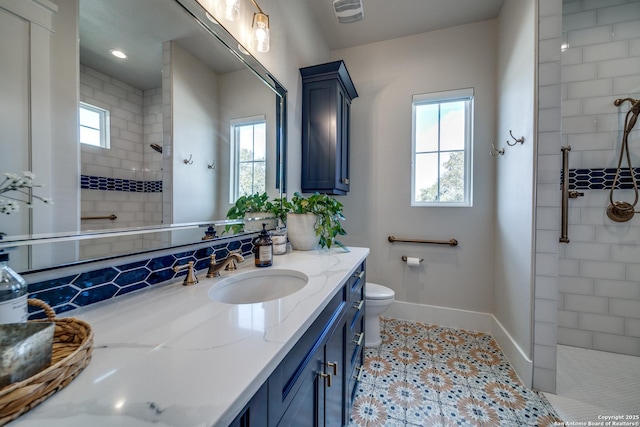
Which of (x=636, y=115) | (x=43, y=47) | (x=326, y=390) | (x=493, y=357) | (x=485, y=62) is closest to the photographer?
(x=43, y=47)

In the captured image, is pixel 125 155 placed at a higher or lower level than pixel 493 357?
higher

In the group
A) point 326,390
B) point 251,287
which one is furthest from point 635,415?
point 251,287

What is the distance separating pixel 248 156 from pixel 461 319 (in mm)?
2259

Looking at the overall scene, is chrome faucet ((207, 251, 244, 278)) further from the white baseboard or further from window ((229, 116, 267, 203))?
the white baseboard

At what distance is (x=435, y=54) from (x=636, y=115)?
4.80ft

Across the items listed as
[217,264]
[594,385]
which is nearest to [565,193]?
[594,385]

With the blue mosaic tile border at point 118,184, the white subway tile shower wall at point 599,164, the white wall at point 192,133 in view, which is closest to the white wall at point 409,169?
the white subway tile shower wall at point 599,164

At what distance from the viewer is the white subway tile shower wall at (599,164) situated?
175cm

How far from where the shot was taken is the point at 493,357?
1796mm

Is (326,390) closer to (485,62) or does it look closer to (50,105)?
(50,105)

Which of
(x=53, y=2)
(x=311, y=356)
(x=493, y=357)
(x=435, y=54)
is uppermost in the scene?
(x=435, y=54)

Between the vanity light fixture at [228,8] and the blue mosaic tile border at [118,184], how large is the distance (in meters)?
0.88

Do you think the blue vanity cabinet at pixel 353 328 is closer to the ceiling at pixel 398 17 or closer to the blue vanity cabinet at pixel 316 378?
the blue vanity cabinet at pixel 316 378

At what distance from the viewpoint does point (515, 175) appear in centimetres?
168
